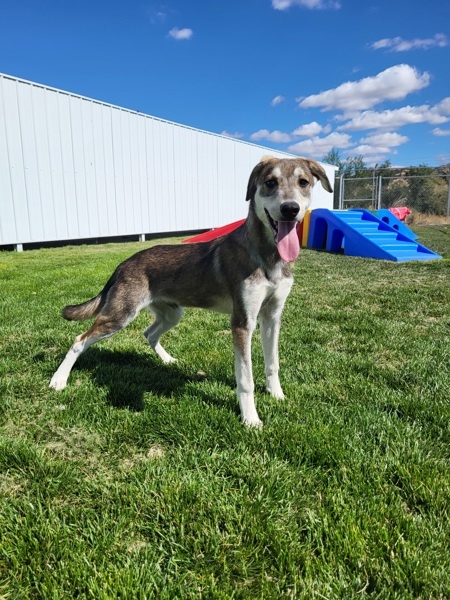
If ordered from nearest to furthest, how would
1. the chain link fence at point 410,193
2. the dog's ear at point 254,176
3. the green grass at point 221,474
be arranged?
the green grass at point 221,474, the dog's ear at point 254,176, the chain link fence at point 410,193

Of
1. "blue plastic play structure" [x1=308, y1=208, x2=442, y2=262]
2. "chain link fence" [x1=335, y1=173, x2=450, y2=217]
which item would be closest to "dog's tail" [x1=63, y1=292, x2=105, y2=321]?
"blue plastic play structure" [x1=308, y1=208, x2=442, y2=262]

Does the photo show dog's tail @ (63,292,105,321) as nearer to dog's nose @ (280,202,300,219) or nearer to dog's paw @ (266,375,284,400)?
dog's paw @ (266,375,284,400)

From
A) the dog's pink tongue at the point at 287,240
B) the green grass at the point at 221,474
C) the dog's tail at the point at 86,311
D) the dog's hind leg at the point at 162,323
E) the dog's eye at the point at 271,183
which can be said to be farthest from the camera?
the dog's hind leg at the point at 162,323

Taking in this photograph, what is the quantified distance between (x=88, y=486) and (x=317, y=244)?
14246 mm

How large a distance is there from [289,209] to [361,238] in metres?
10.9

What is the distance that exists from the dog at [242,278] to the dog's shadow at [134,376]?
0.27 metres

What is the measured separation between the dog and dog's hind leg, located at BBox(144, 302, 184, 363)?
1cm

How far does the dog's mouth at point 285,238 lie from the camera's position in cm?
277

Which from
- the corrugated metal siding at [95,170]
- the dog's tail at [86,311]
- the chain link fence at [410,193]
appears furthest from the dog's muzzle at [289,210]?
the chain link fence at [410,193]

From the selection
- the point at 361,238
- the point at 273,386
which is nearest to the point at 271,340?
the point at 273,386

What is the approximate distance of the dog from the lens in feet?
9.31

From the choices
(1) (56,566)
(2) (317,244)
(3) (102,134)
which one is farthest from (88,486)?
(3) (102,134)

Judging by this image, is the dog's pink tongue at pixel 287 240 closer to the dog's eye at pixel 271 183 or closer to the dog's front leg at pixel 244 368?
the dog's eye at pixel 271 183

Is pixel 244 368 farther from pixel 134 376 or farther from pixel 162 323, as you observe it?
pixel 162 323
